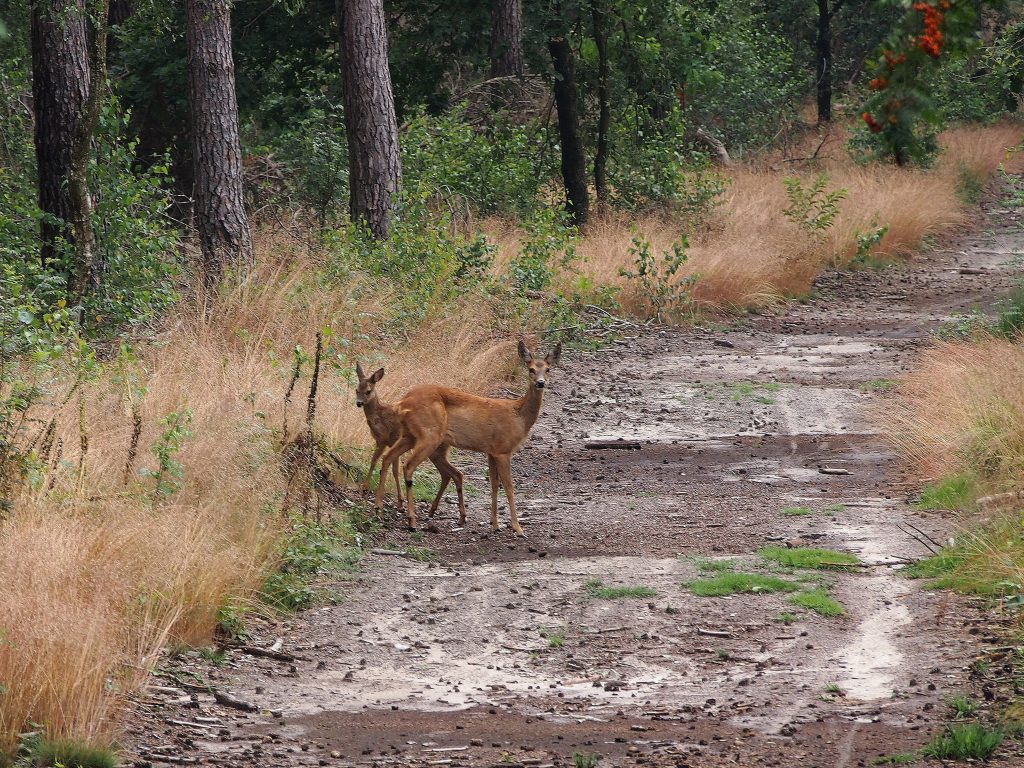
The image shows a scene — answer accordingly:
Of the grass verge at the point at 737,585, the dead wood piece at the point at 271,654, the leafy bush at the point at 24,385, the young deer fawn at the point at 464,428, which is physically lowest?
the grass verge at the point at 737,585

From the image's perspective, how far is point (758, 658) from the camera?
7.53 metres

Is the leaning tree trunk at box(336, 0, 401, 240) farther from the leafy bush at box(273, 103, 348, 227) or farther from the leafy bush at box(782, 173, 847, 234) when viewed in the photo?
the leafy bush at box(782, 173, 847, 234)

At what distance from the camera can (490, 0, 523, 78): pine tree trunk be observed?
2386 centimetres

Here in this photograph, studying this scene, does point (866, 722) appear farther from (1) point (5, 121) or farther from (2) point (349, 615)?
(1) point (5, 121)

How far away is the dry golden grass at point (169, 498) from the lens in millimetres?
5758

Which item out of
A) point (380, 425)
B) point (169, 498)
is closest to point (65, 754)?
point (169, 498)

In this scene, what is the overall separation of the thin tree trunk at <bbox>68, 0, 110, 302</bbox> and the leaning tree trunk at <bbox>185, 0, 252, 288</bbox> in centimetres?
268

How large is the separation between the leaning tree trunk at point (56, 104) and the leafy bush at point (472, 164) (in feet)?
22.0

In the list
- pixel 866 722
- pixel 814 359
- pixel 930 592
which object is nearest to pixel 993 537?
pixel 930 592

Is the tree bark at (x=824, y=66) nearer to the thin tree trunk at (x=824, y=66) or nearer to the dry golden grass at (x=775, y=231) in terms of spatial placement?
the thin tree trunk at (x=824, y=66)

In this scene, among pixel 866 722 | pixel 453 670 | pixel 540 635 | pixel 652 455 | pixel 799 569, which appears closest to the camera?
pixel 866 722

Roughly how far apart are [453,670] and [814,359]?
11.7 metres

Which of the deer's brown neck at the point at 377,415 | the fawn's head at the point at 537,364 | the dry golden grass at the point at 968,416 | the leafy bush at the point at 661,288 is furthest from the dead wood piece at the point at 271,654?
the leafy bush at the point at 661,288

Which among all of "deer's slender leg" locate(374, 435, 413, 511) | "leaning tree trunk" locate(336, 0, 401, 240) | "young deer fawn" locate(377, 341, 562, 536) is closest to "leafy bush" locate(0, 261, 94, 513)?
"deer's slender leg" locate(374, 435, 413, 511)
